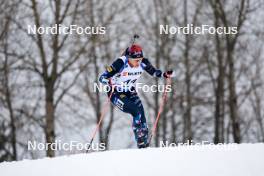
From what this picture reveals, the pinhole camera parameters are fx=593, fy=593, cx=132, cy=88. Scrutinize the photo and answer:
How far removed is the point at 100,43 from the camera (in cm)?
2311

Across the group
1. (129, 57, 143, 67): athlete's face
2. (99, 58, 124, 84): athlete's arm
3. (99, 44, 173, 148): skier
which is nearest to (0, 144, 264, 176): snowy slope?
(99, 44, 173, 148): skier

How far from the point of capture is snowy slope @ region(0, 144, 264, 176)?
9.01 metres

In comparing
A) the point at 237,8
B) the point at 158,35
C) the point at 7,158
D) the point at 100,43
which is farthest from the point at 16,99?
the point at 237,8

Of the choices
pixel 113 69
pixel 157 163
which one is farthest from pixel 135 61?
pixel 157 163

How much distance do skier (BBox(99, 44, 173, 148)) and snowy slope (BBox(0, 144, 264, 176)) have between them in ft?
5.12

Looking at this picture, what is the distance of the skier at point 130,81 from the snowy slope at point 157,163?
5.12ft

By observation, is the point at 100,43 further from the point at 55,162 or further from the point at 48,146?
the point at 55,162

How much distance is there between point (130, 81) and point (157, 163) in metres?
2.94

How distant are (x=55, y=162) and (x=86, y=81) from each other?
16.4m

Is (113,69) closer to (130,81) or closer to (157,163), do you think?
(130,81)

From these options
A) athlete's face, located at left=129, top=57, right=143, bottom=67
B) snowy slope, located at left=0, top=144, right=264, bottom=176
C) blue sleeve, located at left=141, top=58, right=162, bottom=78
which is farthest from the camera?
A: blue sleeve, located at left=141, top=58, right=162, bottom=78

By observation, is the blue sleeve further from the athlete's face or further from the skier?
the athlete's face

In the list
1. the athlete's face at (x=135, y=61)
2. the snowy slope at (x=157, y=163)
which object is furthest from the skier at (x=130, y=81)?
the snowy slope at (x=157, y=163)

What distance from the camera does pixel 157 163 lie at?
945 cm
